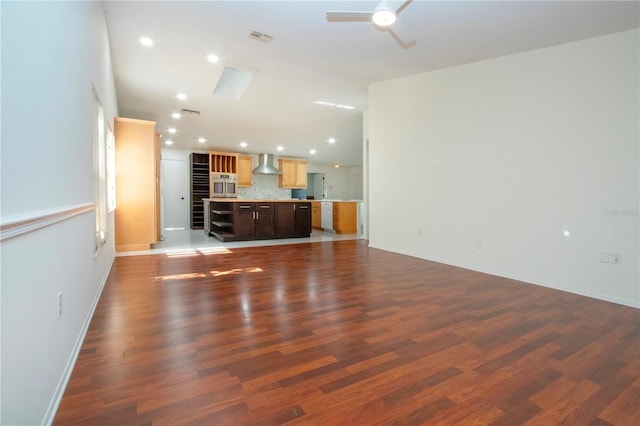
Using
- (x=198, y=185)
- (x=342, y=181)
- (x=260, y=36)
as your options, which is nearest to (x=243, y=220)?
(x=260, y=36)

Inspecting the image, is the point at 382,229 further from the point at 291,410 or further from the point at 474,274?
the point at 291,410

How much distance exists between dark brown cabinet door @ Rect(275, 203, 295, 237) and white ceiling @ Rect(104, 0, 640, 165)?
208cm

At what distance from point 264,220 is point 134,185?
2553 millimetres

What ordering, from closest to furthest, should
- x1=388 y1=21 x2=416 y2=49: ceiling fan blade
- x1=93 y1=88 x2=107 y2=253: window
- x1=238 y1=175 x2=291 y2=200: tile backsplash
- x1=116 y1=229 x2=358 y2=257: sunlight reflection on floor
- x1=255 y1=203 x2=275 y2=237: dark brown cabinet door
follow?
x1=93 y1=88 x2=107 y2=253: window → x1=388 y1=21 x2=416 y2=49: ceiling fan blade → x1=116 y1=229 x2=358 y2=257: sunlight reflection on floor → x1=255 y1=203 x2=275 y2=237: dark brown cabinet door → x1=238 y1=175 x2=291 y2=200: tile backsplash

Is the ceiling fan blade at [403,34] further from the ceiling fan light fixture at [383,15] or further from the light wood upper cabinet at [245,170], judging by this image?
the light wood upper cabinet at [245,170]

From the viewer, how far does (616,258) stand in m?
3.01

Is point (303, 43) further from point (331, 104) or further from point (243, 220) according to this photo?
point (243, 220)

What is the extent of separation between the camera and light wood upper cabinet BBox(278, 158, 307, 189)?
1145 cm

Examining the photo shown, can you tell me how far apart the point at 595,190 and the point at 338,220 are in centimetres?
536

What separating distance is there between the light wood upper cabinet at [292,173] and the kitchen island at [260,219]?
165 inches

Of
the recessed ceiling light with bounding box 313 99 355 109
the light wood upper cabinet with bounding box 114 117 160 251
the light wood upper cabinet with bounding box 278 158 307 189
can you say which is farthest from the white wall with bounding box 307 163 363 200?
the light wood upper cabinet with bounding box 114 117 160 251

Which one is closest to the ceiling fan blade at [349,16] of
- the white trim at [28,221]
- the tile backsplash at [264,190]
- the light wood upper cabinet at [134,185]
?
the white trim at [28,221]

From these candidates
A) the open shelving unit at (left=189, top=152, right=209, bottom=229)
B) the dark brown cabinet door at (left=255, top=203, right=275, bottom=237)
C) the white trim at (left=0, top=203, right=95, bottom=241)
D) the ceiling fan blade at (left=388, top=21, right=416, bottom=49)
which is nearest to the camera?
the white trim at (left=0, top=203, right=95, bottom=241)

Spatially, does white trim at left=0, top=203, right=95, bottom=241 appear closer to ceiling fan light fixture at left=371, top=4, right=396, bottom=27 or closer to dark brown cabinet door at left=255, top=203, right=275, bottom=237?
ceiling fan light fixture at left=371, top=4, right=396, bottom=27
